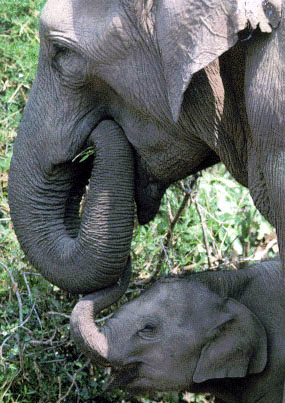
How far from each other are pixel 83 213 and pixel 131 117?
0.33m

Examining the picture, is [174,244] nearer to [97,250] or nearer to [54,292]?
[54,292]

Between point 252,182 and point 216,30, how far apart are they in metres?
0.44

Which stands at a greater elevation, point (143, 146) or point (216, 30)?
point (216, 30)

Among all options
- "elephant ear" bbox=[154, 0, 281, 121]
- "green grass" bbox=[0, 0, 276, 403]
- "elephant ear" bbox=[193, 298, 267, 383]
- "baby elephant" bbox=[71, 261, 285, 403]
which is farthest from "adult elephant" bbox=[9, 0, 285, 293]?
"green grass" bbox=[0, 0, 276, 403]

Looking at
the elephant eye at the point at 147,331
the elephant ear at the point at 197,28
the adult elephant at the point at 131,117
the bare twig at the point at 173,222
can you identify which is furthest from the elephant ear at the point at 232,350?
the elephant ear at the point at 197,28

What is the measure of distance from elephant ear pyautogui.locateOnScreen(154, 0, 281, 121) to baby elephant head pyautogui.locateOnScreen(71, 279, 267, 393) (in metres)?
0.96

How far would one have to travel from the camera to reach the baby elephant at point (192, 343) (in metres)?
2.92

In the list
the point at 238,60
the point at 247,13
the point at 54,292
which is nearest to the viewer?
the point at 247,13

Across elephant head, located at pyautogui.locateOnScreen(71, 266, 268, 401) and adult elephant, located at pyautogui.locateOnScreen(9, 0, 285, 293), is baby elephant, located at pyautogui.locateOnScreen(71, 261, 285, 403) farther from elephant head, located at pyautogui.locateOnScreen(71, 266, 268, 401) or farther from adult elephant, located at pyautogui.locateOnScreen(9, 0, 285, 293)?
adult elephant, located at pyautogui.locateOnScreen(9, 0, 285, 293)

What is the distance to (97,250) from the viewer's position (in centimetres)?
261

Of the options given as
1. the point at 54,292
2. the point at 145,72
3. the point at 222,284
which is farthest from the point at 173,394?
the point at 145,72

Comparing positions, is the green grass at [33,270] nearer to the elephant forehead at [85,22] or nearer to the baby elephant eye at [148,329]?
the baby elephant eye at [148,329]

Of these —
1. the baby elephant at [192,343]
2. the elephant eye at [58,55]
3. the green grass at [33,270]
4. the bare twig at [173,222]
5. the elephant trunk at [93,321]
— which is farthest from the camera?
the bare twig at [173,222]

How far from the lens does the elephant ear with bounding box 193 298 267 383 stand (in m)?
2.93
